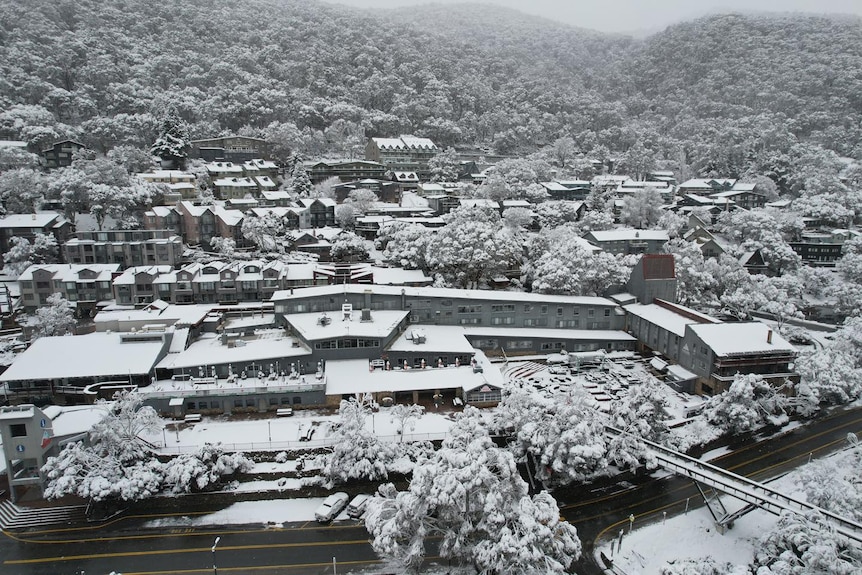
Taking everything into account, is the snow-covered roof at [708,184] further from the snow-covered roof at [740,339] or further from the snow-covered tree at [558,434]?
the snow-covered tree at [558,434]

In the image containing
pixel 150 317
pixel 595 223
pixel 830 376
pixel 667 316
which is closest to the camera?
pixel 830 376

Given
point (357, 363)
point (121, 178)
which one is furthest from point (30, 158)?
point (357, 363)

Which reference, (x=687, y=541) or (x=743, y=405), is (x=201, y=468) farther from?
(x=743, y=405)

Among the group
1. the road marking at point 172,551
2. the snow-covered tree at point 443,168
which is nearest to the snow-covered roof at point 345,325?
the road marking at point 172,551

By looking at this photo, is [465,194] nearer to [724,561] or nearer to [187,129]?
[187,129]

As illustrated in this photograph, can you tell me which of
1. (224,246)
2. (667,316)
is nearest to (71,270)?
(224,246)

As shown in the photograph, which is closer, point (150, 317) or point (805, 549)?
point (805, 549)
